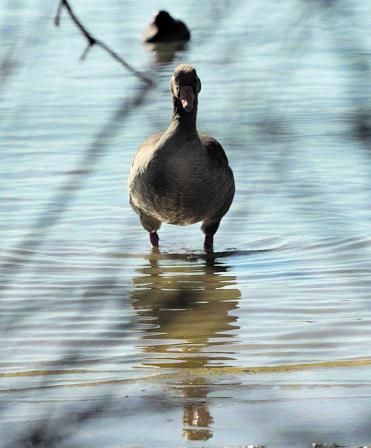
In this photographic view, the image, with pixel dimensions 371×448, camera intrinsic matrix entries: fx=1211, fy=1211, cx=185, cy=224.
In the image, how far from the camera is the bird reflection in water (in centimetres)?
571

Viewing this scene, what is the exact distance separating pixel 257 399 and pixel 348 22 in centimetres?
339

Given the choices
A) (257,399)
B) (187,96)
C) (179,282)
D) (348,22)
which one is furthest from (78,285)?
(348,22)

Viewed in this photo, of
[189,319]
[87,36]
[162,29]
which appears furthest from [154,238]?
[162,29]

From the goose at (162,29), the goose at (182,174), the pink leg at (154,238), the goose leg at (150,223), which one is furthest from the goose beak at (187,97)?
the goose at (162,29)

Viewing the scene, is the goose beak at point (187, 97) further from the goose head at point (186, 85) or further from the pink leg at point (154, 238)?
the pink leg at point (154, 238)

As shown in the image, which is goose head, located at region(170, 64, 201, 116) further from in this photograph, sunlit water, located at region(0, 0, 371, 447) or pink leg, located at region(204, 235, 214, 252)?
pink leg, located at region(204, 235, 214, 252)

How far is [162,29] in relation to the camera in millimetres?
21469

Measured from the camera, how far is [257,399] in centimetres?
549

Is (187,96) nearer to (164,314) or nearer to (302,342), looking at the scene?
(164,314)

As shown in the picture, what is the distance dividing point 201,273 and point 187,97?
134cm

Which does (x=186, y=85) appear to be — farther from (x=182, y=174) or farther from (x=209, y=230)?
(x=209, y=230)

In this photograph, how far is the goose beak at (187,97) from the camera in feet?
29.5

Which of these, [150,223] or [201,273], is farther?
[150,223]

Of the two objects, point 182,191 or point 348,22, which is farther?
point 182,191
